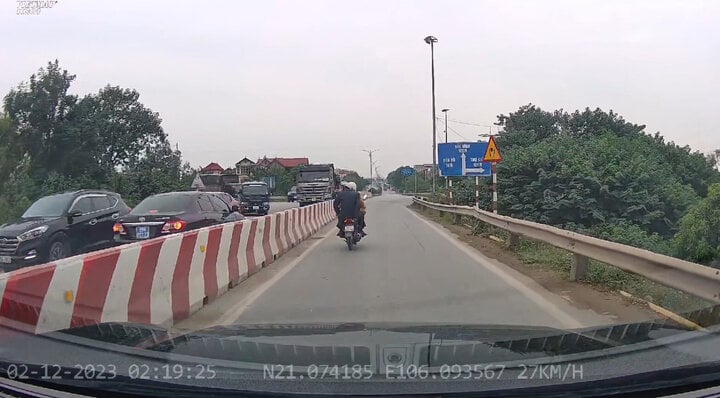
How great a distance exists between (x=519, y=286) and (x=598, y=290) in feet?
3.60

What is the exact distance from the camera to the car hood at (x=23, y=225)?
35.6 ft

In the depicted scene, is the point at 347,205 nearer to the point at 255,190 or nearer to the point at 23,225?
the point at 23,225

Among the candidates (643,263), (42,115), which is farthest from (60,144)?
A: (643,263)

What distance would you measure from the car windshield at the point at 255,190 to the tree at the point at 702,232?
77.1 ft

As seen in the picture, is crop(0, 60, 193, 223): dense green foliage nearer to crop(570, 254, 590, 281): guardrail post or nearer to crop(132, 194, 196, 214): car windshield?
crop(132, 194, 196, 214): car windshield

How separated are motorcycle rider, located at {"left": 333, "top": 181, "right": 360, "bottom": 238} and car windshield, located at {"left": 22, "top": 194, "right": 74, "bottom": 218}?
→ 5.90 metres

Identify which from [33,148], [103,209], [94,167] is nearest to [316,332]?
[103,209]

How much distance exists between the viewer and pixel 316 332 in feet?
14.4

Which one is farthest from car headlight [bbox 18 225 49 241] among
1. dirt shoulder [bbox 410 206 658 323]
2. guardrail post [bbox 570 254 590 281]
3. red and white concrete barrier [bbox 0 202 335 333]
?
guardrail post [bbox 570 254 590 281]

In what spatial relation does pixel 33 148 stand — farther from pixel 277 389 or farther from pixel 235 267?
pixel 277 389

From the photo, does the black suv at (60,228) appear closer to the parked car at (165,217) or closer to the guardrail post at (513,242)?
the parked car at (165,217)

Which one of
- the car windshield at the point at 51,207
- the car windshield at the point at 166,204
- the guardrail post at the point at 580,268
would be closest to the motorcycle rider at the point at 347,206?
the car windshield at the point at 166,204

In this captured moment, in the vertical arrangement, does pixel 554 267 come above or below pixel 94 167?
below

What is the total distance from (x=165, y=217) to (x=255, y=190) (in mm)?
23687
